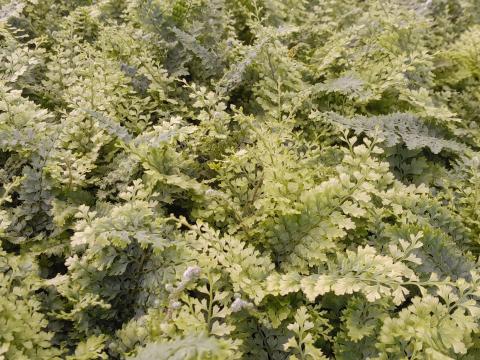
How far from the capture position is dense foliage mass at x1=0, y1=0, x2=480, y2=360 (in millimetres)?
1795

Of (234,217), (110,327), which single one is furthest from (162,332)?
(234,217)

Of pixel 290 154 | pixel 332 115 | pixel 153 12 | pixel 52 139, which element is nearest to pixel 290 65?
pixel 332 115

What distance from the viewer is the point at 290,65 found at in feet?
9.48

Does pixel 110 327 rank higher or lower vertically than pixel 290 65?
lower

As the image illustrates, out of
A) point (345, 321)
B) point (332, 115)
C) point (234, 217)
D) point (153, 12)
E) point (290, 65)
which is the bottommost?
point (345, 321)

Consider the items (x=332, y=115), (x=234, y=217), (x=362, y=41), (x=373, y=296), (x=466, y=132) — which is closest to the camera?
(x=373, y=296)

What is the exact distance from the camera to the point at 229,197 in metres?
2.32

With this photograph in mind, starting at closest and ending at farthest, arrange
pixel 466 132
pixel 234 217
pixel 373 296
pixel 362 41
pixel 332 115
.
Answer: pixel 373 296, pixel 234 217, pixel 332 115, pixel 466 132, pixel 362 41

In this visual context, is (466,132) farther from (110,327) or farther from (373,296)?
(110,327)

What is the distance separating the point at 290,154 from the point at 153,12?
4.58ft

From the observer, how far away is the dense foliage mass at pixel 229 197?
179 centimetres

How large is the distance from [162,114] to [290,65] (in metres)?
0.83

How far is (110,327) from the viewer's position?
6.61 feet

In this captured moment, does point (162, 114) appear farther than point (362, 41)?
No
